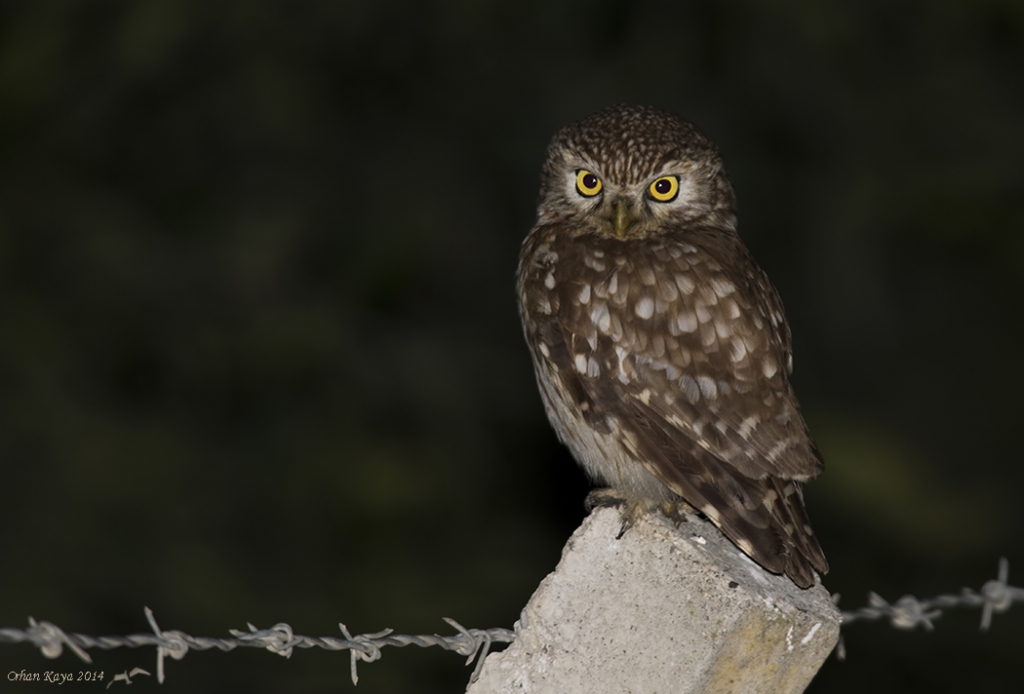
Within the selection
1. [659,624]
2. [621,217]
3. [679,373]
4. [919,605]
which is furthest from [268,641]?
[621,217]

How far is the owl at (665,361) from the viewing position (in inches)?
103

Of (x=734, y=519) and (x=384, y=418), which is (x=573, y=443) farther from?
(x=384, y=418)

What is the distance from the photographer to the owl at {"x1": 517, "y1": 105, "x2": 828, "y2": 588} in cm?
262

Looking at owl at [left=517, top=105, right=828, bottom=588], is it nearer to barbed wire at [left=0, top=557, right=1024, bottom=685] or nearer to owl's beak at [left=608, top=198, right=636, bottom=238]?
owl's beak at [left=608, top=198, right=636, bottom=238]

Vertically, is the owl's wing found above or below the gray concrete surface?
above

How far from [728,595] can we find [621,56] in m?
4.41

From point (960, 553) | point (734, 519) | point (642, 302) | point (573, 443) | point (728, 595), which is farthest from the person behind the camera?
point (960, 553)

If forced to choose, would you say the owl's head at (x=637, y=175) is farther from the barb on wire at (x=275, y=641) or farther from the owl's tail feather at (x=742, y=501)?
the barb on wire at (x=275, y=641)

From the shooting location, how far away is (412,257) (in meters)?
5.56

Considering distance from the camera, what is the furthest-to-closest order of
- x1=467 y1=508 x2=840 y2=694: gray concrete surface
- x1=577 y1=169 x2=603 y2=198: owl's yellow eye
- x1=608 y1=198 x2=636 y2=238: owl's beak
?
x1=577 y1=169 x2=603 y2=198: owl's yellow eye
x1=608 y1=198 x2=636 y2=238: owl's beak
x1=467 y1=508 x2=840 y2=694: gray concrete surface

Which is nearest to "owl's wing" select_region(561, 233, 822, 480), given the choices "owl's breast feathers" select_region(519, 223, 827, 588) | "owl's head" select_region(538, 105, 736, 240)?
"owl's breast feathers" select_region(519, 223, 827, 588)

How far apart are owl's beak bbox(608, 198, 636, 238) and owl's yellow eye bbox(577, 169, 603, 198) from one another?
0.53 ft

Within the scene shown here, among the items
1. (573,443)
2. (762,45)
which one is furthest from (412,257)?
(573,443)

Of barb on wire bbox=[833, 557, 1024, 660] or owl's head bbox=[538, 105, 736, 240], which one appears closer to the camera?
barb on wire bbox=[833, 557, 1024, 660]
